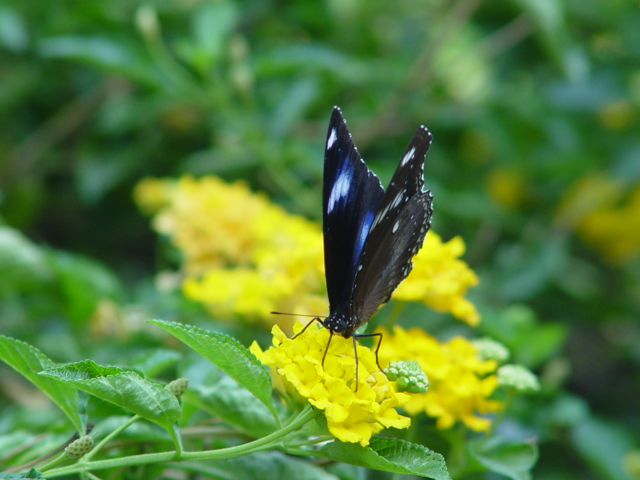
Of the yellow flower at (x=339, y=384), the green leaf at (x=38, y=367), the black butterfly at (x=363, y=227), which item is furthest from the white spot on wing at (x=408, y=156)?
the green leaf at (x=38, y=367)

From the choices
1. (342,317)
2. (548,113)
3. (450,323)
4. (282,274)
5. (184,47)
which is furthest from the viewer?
(548,113)

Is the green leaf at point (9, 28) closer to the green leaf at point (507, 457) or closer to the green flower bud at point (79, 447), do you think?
the green flower bud at point (79, 447)

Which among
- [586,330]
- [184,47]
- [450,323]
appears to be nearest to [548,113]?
[586,330]

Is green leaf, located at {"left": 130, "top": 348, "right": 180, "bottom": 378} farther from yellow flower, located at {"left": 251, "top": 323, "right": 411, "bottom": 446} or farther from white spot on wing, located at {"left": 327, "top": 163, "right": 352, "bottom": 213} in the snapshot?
white spot on wing, located at {"left": 327, "top": 163, "right": 352, "bottom": 213}

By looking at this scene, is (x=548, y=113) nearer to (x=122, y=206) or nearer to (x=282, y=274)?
(x=282, y=274)

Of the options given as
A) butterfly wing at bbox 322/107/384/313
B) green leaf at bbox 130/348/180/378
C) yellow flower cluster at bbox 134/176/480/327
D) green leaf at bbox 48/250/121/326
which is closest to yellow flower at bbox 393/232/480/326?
yellow flower cluster at bbox 134/176/480/327

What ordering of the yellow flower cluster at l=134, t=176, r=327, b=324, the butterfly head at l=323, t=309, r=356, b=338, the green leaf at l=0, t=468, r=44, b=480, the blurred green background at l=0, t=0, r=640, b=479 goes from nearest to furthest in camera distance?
the green leaf at l=0, t=468, r=44, b=480, the butterfly head at l=323, t=309, r=356, b=338, the yellow flower cluster at l=134, t=176, r=327, b=324, the blurred green background at l=0, t=0, r=640, b=479
